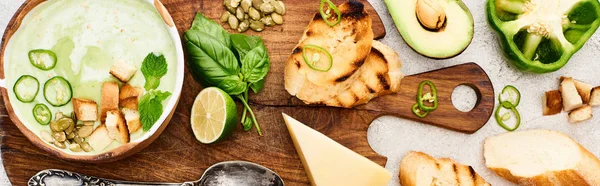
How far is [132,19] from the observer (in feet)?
9.75

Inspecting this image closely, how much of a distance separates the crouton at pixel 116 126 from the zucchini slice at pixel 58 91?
19cm

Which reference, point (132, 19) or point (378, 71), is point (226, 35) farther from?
point (378, 71)

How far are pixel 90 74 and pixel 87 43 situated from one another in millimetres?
131

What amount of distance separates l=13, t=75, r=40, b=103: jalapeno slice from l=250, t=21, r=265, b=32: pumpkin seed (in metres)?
0.96

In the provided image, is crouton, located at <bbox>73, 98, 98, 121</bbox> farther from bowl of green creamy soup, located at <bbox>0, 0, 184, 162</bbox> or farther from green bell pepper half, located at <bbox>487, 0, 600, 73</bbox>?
green bell pepper half, located at <bbox>487, 0, 600, 73</bbox>

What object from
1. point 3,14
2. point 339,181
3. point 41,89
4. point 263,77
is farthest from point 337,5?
point 3,14

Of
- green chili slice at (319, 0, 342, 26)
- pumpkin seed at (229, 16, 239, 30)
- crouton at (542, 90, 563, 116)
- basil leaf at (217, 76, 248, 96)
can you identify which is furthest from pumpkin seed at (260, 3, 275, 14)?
crouton at (542, 90, 563, 116)

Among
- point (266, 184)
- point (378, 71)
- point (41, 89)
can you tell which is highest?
point (378, 71)

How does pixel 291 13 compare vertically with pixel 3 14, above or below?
above

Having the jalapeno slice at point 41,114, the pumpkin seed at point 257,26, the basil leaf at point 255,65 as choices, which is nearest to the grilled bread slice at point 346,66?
the basil leaf at point 255,65

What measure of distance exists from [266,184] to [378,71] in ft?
2.33

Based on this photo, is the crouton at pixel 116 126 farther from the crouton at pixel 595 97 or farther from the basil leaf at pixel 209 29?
the crouton at pixel 595 97

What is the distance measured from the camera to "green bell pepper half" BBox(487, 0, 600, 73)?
3.23 m

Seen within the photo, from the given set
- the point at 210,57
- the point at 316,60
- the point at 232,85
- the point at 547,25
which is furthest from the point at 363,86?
the point at 547,25
